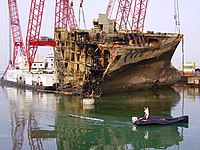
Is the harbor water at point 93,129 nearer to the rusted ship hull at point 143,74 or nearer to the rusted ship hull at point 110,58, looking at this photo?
the rusted ship hull at point 110,58

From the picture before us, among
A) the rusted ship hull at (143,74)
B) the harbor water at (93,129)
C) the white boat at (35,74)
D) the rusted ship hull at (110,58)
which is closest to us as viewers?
the harbor water at (93,129)

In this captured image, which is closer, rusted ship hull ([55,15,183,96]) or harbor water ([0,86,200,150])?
harbor water ([0,86,200,150])

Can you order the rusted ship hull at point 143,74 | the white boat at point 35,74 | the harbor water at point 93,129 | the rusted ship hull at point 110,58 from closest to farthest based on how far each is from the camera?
the harbor water at point 93,129 < the rusted ship hull at point 110,58 < the rusted ship hull at point 143,74 < the white boat at point 35,74

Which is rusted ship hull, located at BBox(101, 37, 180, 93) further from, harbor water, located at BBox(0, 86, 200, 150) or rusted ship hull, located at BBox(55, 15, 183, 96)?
harbor water, located at BBox(0, 86, 200, 150)

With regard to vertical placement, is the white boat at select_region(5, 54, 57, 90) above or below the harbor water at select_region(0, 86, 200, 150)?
above

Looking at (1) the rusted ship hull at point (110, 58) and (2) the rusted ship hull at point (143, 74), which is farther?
(2) the rusted ship hull at point (143, 74)

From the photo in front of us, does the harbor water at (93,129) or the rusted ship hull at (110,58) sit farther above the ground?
the rusted ship hull at (110,58)

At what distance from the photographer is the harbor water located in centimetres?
1684

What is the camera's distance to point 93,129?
65.6 feet

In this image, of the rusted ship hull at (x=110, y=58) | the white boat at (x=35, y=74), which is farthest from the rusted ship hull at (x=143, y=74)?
the white boat at (x=35, y=74)

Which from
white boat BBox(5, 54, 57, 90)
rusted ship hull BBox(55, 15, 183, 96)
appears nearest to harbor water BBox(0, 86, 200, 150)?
rusted ship hull BBox(55, 15, 183, 96)

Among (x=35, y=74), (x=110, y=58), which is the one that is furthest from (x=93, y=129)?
(x=35, y=74)

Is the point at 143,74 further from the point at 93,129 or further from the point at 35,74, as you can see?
the point at 93,129

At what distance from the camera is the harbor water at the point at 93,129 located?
16844 mm
